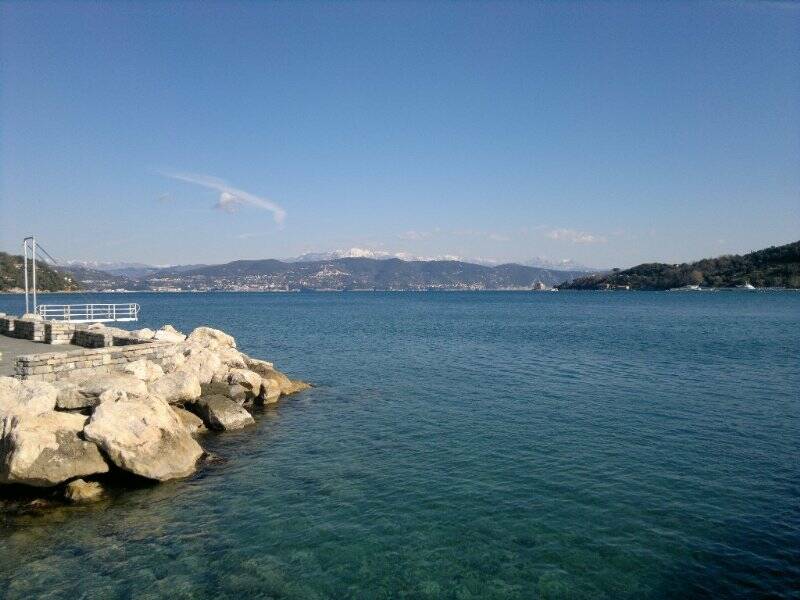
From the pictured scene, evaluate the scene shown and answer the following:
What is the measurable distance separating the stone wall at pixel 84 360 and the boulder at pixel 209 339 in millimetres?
3427

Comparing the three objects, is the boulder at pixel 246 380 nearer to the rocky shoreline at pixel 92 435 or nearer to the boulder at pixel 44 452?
the rocky shoreline at pixel 92 435

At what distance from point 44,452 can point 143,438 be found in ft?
7.21

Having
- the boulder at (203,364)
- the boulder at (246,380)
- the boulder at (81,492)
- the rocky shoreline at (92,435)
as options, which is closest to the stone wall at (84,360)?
the rocky shoreline at (92,435)

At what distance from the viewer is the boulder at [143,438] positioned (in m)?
13.1

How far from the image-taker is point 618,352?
38.2m

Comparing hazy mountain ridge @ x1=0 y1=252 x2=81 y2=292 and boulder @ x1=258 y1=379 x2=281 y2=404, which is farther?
Result: hazy mountain ridge @ x1=0 y1=252 x2=81 y2=292

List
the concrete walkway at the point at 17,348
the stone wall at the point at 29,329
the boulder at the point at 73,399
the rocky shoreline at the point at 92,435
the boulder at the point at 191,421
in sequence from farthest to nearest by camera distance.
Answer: the stone wall at the point at 29,329 → the concrete walkway at the point at 17,348 → the boulder at the point at 191,421 → the boulder at the point at 73,399 → the rocky shoreline at the point at 92,435

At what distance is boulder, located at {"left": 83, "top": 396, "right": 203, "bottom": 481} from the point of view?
13125 mm

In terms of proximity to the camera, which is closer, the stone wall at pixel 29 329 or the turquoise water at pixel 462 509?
the turquoise water at pixel 462 509

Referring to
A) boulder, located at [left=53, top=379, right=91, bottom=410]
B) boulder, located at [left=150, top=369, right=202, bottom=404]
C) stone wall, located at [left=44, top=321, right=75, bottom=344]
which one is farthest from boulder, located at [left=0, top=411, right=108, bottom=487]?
stone wall, located at [left=44, top=321, right=75, bottom=344]

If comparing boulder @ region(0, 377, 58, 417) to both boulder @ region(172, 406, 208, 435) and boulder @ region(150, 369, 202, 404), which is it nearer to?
boulder @ region(150, 369, 202, 404)

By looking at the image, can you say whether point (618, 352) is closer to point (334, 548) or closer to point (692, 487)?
point (692, 487)

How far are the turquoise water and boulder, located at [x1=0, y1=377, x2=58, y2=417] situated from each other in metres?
2.90

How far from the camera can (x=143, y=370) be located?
63.7 ft
